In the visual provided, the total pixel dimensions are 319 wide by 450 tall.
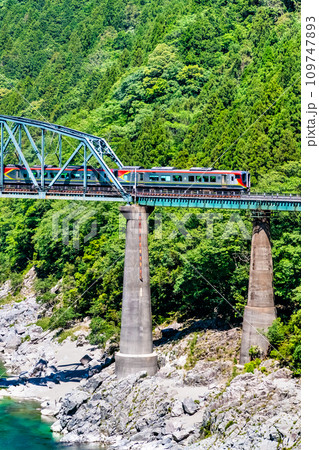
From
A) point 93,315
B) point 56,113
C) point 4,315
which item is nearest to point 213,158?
point 93,315

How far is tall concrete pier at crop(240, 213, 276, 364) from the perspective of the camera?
7125 cm

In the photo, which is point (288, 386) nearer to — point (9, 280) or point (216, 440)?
point (216, 440)

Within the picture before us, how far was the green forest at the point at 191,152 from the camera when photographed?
8069 cm

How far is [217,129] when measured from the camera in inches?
4355

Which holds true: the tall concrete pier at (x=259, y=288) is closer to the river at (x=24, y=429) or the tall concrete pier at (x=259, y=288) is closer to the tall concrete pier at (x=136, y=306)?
the tall concrete pier at (x=136, y=306)

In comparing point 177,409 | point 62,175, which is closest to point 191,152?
point 62,175

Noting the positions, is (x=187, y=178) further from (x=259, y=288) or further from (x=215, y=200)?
(x=259, y=288)

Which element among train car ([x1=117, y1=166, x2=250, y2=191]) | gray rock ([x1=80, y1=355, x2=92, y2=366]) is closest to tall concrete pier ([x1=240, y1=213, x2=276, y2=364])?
train car ([x1=117, y1=166, x2=250, y2=191])

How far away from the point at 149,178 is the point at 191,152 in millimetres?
32199

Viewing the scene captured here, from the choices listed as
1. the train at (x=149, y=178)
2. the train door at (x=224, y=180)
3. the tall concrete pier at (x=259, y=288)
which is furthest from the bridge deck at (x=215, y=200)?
Answer: the train door at (x=224, y=180)

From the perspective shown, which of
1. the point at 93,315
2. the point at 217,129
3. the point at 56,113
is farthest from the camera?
the point at 56,113

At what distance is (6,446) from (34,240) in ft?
187

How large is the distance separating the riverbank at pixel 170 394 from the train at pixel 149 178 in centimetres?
1184
